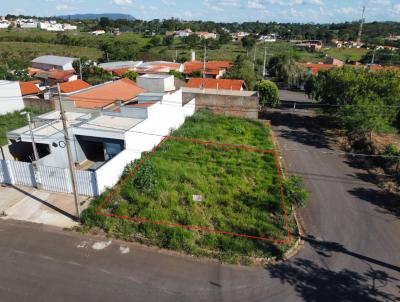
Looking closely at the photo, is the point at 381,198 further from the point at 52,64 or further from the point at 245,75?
the point at 52,64

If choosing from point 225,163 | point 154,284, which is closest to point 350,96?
point 225,163

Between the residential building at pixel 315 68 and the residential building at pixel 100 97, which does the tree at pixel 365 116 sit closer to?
the residential building at pixel 100 97

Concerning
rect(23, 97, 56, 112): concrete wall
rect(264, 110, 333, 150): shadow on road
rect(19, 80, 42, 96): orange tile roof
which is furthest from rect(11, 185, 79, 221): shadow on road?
rect(19, 80, 42, 96): orange tile roof

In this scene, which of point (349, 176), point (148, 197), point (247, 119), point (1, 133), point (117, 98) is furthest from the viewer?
point (247, 119)

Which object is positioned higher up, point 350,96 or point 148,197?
point 350,96

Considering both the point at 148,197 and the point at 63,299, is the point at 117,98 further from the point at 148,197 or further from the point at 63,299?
the point at 63,299

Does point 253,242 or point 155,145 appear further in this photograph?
point 155,145

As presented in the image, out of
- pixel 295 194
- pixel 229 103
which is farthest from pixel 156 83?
pixel 295 194

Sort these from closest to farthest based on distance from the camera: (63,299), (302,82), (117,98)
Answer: (63,299), (117,98), (302,82)
